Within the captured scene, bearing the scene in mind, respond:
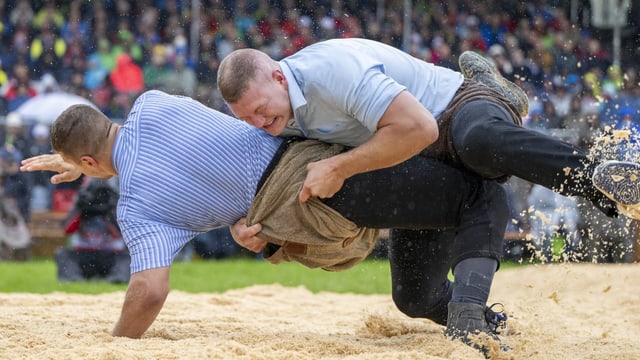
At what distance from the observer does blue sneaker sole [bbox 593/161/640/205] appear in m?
3.78

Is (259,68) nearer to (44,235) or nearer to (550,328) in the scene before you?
(550,328)

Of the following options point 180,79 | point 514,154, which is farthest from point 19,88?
Result: point 514,154

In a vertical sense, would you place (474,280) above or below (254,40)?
below

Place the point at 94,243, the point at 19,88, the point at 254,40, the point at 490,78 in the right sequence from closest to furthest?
the point at 490,78, the point at 94,243, the point at 19,88, the point at 254,40

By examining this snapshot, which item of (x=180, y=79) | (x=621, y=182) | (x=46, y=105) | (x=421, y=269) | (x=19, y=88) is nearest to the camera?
(x=621, y=182)

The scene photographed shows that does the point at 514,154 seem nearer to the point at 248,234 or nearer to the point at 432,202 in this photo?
the point at 432,202

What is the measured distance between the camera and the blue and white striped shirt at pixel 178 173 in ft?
13.6

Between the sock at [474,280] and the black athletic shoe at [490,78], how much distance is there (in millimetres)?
829

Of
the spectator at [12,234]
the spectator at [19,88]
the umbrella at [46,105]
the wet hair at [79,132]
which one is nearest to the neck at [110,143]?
the wet hair at [79,132]

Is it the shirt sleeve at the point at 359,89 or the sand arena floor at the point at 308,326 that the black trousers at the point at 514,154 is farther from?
the sand arena floor at the point at 308,326

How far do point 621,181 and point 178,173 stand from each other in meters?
1.83

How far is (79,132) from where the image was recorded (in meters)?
4.26

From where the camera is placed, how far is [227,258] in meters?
11.7

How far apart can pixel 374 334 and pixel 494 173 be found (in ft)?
4.55
